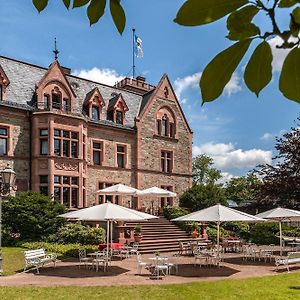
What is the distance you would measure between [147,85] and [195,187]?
1271cm

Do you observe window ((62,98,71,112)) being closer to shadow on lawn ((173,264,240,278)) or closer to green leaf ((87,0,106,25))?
shadow on lawn ((173,264,240,278))

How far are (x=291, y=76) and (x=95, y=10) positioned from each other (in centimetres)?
69

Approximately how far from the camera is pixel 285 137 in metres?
30.2

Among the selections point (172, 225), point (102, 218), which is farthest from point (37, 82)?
point (102, 218)

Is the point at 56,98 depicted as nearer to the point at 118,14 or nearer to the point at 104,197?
the point at 104,197

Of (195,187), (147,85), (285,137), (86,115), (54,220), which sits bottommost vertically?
(54,220)

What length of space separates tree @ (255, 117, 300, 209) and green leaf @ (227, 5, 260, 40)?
29148 mm

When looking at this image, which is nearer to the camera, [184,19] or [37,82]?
[184,19]

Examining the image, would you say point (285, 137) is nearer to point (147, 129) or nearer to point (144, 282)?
point (147, 129)

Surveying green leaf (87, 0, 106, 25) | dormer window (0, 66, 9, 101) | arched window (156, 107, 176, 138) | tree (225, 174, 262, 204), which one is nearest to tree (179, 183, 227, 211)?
arched window (156, 107, 176, 138)

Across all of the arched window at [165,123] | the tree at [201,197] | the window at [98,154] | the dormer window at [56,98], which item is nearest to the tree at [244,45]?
the dormer window at [56,98]

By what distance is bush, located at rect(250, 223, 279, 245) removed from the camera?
98.7 ft

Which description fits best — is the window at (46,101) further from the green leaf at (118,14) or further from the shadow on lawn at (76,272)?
the green leaf at (118,14)

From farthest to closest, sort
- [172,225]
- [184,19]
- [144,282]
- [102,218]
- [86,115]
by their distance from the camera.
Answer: [86,115], [172,225], [102,218], [144,282], [184,19]
